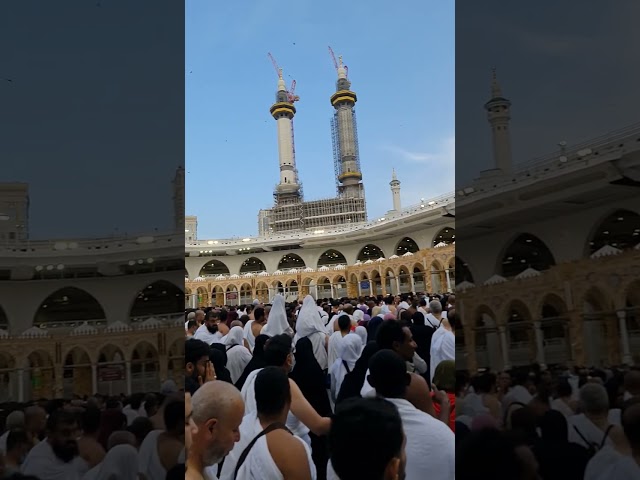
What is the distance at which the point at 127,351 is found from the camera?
136 cm

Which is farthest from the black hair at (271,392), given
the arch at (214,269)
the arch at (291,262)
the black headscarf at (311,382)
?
the arch at (214,269)

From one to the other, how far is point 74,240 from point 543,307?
1230 millimetres

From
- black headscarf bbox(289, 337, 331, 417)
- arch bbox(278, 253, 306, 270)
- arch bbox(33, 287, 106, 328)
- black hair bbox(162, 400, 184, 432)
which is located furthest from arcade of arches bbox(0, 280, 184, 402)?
arch bbox(278, 253, 306, 270)

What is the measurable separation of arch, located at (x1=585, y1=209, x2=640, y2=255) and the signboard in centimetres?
122

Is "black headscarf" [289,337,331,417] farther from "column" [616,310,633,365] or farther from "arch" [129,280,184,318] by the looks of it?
"column" [616,310,633,365]

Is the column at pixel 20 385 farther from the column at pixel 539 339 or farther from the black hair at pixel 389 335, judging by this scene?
the black hair at pixel 389 335

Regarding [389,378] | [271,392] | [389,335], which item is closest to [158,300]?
[271,392]

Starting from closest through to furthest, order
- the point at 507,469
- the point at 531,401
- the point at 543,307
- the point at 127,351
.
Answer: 1. the point at 507,469
2. the point at 531,401
3. the point at 543,307
4. the point at 127,351

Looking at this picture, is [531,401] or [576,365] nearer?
[531,401]

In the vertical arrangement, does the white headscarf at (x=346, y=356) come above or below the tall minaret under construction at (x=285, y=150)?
below

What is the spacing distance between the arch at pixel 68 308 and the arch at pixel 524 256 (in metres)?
1.04

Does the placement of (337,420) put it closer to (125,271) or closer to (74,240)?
(125,271)

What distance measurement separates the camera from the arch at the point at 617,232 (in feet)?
4.06

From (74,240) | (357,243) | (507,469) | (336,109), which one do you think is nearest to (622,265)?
(507,469)
